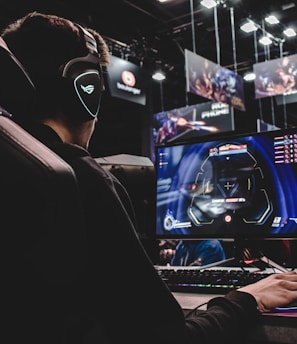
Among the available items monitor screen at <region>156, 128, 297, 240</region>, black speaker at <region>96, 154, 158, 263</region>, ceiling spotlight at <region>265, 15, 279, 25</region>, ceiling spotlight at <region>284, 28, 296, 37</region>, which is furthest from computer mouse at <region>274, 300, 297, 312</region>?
ceiling spotlight at <region>284, 28, 296, 37</region>

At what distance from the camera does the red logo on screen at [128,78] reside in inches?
273

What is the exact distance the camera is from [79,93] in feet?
3.52

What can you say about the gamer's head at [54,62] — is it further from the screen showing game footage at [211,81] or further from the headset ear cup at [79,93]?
the screen showing game footage at [211,81]

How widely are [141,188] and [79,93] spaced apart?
1.06m

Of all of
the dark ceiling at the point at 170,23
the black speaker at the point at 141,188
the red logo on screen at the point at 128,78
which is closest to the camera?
the black speaker at the point at 141,188

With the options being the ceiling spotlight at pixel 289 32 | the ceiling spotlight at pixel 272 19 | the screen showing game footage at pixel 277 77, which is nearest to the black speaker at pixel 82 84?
the screen showing game footage at pixel 277 77

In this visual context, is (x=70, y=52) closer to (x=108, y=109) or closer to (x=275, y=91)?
(x=275, y=91)

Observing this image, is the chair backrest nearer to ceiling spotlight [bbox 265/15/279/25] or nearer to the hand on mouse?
the hand on mouse

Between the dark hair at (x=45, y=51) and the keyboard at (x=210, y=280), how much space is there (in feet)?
2.31

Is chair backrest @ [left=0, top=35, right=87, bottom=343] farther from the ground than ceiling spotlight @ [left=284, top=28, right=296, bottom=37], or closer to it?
closer to it

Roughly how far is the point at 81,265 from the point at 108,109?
36.1ft

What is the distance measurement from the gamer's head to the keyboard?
634mm

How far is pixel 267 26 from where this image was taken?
8.76m

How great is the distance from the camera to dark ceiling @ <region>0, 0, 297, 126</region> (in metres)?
7.16
